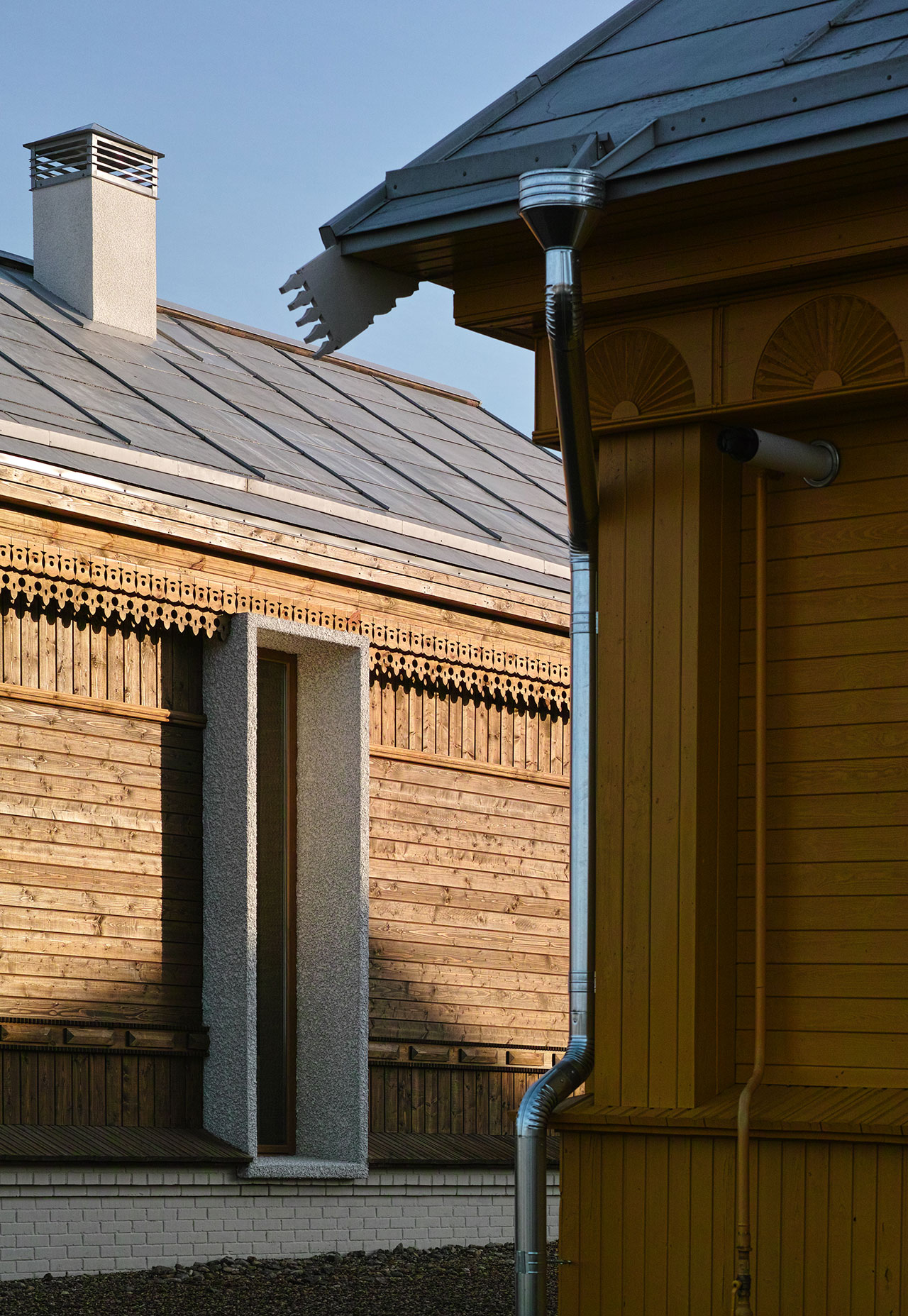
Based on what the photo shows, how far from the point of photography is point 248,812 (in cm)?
1104

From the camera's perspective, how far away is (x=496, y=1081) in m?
12.8

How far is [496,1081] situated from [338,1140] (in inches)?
64.6

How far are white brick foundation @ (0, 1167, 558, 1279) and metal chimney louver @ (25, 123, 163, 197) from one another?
7.97 metres

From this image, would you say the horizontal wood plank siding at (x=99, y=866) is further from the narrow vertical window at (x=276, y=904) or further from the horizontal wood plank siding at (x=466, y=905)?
the horizontal wood plank siding at (x=466, y=905)

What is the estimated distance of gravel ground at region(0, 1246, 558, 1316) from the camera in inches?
352

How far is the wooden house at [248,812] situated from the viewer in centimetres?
1030

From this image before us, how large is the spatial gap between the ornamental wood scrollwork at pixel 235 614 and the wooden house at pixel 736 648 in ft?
13.4

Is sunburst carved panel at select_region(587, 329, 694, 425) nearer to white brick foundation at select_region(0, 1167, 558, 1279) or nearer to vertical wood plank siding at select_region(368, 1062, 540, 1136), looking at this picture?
white brick foundation at select_region(0, 1167, 558, 1279)

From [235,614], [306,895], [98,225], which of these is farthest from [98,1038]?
[98,225]

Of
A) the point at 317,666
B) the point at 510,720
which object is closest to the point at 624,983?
the point at 317,666

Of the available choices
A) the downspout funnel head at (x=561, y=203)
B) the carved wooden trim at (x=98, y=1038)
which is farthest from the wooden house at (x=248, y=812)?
the downspout funnel head at (x=561, y=203)

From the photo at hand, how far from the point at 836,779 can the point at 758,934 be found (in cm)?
57

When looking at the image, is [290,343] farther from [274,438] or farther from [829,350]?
[829,350]

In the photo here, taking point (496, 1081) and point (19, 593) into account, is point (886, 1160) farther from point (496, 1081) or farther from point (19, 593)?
point (496, 1081)
